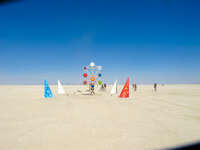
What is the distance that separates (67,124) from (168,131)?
433 centimetres

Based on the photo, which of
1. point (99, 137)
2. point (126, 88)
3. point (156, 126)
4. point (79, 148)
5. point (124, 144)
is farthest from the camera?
point (126, 88)

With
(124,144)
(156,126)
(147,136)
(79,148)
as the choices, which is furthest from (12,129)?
(156,126)

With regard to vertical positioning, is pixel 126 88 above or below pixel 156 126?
above

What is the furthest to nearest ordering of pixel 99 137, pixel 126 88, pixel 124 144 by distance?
pixel 126 88
pixel 99 137
pixel 124 144

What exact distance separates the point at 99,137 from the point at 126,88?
12.3 m

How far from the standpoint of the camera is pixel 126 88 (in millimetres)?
16406

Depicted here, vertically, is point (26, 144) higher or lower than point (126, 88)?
lower

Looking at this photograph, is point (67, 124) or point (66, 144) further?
point (67, 124)

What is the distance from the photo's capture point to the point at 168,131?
521 centimetres

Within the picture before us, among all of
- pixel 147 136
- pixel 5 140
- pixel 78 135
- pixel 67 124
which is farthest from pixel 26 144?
pixel 147 136

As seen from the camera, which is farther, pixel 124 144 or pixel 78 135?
pixel 78 135

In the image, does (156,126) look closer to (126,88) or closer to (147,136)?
(147,136)

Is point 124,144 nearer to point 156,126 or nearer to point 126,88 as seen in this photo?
point 156,126

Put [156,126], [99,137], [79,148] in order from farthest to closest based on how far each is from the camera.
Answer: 1. [156,126]
2. [99,137]
3. [79,148]
